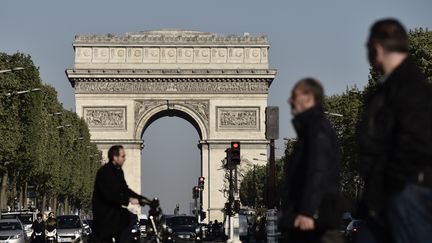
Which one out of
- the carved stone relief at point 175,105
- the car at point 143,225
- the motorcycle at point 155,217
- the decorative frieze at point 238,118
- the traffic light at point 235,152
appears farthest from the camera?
the carved stone relief at point 175,105

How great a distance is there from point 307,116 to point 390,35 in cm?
151

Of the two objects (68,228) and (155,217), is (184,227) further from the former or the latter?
(155,217)

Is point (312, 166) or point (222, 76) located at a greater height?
point (222, 76)

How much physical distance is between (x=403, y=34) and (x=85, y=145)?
114536 mm

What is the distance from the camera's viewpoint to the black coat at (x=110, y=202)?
1856cm

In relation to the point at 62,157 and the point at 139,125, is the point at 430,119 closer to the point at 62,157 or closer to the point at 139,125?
the point at 62,157

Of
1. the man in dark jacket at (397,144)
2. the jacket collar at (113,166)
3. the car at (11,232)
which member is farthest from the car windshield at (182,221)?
the man in dark jacket at (397,144)

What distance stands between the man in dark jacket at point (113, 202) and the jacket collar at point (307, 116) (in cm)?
668

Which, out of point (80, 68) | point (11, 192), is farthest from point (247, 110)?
point (11, 192)

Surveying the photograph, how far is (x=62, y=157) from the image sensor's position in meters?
106

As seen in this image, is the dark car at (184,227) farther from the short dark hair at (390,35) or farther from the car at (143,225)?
the short dark hair at (390,35)

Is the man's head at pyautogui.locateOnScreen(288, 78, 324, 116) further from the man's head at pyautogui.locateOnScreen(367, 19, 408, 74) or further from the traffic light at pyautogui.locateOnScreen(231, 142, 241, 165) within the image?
the traffic light at pyautogui.locateOnScreen(231, 142, 241, 165)

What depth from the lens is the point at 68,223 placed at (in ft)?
188

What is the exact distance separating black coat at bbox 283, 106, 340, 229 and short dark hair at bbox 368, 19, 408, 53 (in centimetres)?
129
